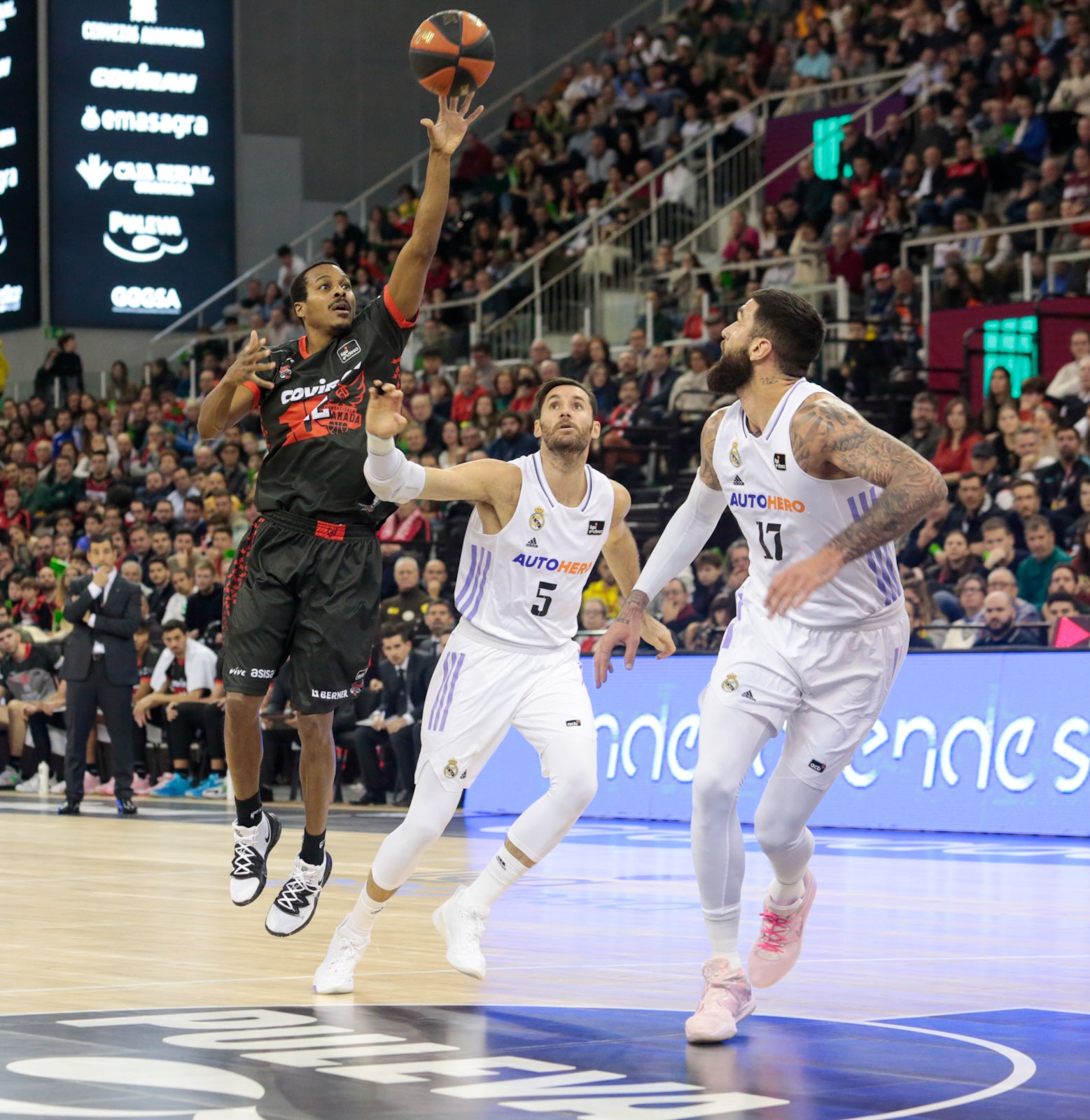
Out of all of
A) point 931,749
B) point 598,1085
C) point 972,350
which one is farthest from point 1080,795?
point 598,1085

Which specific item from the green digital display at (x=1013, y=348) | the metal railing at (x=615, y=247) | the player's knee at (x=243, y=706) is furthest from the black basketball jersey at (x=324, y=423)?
the metal railing at (x=615, y=247)

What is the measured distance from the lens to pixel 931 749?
12.5 m

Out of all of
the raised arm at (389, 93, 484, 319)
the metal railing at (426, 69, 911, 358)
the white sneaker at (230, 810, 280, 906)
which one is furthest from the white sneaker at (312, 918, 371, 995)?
the metal railing at (426, 69, 911, 358)

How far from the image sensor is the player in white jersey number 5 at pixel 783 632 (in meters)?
5.56

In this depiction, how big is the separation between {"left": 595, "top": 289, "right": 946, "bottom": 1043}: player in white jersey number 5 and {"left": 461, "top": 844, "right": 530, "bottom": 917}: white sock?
90cm

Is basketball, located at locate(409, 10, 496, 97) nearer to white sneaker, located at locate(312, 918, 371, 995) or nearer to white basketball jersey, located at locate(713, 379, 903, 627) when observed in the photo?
white basketball jersey, located at locate(713, 379, 903, 627)

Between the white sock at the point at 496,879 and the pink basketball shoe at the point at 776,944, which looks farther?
the white sock at the point at 496,879

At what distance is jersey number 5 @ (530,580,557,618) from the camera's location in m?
6.58

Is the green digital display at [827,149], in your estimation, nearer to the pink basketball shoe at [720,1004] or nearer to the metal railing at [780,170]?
the metal railing at [780,170]

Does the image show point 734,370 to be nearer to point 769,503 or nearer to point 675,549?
point 769,503

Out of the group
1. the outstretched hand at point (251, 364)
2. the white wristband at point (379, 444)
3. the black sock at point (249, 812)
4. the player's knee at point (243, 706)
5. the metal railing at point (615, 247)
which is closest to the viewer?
the white wristband at point (379, 444)

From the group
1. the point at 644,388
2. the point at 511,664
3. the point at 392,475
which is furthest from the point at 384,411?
the point at 644,388

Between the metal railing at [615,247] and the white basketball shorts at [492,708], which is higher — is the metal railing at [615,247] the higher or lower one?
the higher one

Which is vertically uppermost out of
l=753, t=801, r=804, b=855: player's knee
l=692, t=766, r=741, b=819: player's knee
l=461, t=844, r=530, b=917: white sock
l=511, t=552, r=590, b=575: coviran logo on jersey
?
l=511, t=552, r=590, b=575: coviran logo on jersey
